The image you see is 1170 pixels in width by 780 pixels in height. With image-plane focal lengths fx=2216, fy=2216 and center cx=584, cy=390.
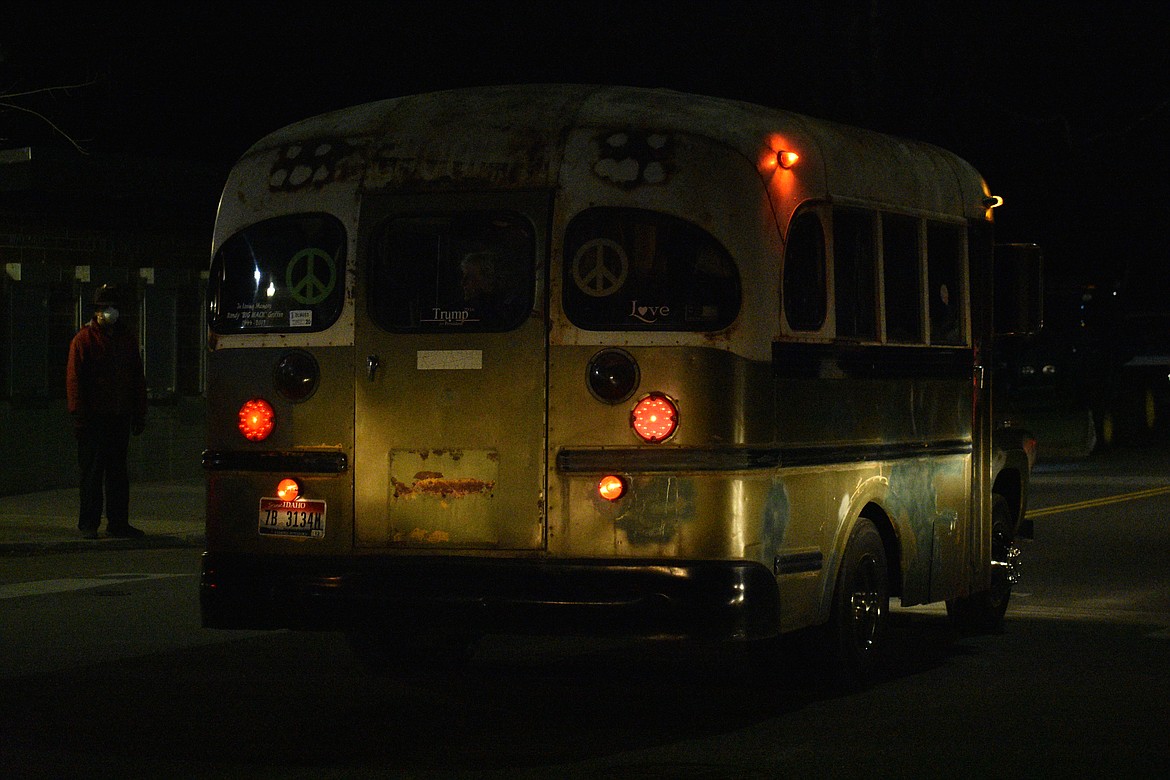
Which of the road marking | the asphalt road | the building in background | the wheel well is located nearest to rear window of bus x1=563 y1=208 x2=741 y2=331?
the asphalt road

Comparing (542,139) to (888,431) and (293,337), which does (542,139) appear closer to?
(293,337)

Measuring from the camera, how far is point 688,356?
344 inches

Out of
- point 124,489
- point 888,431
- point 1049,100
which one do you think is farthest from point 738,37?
point 888,431

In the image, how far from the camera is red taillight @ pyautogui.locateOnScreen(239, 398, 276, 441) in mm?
9297

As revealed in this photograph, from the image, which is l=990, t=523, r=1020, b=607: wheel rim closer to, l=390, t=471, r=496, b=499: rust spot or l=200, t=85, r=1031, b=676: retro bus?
l=200, t=85, r=1031, b=676: retro bus

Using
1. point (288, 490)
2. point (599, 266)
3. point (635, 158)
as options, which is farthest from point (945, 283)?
point (288, 490)

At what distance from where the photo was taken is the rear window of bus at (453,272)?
9.00m

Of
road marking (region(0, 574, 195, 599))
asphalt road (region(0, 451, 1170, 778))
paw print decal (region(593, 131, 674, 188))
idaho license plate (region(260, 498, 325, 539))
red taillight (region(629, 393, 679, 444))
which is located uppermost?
paw print decal (region(593, 131, 674, 188))

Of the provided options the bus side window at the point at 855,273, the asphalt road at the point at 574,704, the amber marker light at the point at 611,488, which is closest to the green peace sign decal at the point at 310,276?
the amber marker light at the point at 611,488

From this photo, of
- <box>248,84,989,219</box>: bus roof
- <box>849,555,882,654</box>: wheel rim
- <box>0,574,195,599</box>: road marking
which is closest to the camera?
<box>248,84,989,219</box>: bus roof

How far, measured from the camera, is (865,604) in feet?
33.0

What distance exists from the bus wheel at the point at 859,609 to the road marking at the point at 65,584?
238 inches

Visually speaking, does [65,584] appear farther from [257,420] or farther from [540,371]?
[540,371]

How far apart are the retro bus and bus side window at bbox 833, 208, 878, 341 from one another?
0.09ft
